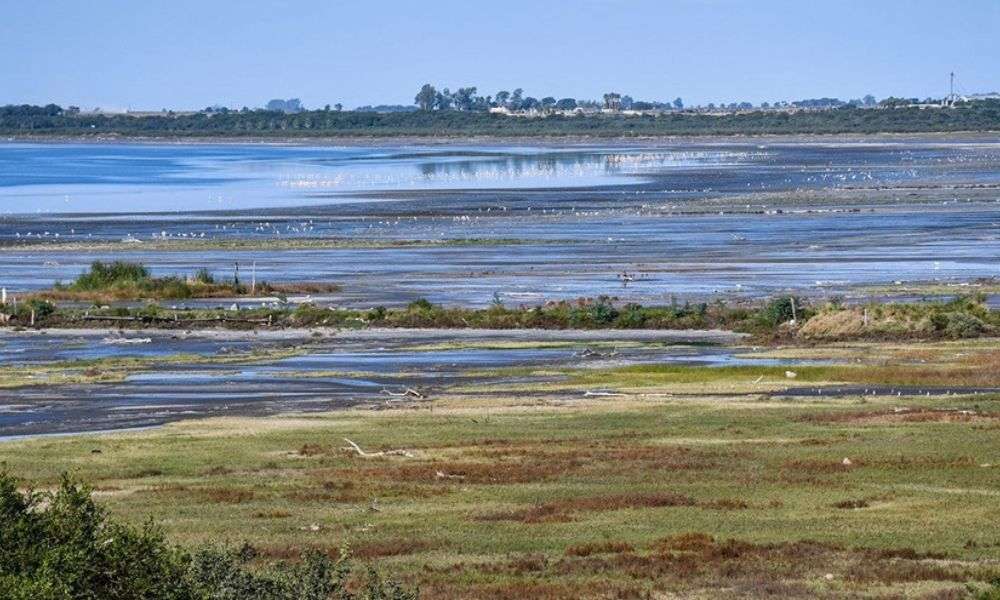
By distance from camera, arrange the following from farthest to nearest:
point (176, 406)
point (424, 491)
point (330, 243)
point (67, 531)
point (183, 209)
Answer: point (183, 209), point (330, 243), point (176, 406), point (424, 491), point (67, 531)

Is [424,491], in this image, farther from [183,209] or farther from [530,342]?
[183,209]

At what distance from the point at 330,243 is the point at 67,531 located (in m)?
79.8

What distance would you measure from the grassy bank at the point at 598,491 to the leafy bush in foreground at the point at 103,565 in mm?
5159

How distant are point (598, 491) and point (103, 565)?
48.2ft

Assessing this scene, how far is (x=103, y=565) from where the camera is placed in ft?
49.8

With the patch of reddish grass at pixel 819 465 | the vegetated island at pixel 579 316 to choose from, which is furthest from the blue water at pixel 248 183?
the patch of reddish grass at pixel 819 465

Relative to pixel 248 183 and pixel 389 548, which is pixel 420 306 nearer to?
pixel 389 548

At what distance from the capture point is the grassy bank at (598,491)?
74.7ft

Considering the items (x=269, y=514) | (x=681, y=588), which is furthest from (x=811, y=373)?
(x=681, y=588)

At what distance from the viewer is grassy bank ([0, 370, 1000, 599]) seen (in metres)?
22.8

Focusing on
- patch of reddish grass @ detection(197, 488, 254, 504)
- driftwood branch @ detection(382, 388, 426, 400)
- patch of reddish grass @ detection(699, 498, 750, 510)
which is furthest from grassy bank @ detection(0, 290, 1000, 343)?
patch of reddish grass @ detection(197, 488, 254, 504)

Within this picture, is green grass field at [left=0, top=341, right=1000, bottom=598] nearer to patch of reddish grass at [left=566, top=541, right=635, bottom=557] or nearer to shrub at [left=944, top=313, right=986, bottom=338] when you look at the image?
patch of reddish grass at [left=566, top=541, right=635, bottom=557]

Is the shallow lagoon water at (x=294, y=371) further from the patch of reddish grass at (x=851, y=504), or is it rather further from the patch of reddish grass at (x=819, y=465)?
the patch of reddish grass at (x=851, y=504)

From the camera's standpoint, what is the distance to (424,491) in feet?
96.6
